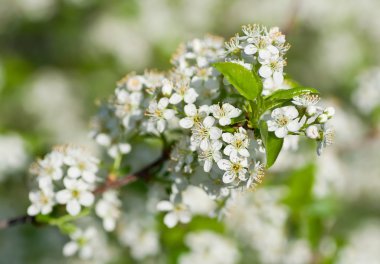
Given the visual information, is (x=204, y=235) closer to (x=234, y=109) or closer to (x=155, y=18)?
(x=234, y=109)

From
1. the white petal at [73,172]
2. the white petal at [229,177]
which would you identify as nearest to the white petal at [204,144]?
the white petal at [229,177]

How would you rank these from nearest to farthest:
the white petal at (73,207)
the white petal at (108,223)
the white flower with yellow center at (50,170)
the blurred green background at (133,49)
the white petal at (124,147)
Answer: the white petal at (73,207), the white flower with yellow center at (50,170), the white petal at (124,147), the white petal at (108,223), the blurred green background at (133,49)

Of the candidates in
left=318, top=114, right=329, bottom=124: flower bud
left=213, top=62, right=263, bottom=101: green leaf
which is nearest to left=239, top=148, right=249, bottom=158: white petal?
left=213, top=62, right=263, bottom=101: green leaf

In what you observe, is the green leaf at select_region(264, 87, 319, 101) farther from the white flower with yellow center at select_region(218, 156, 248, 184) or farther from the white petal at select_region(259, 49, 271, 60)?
the white flower with yellow center at select_region(218, 156, 248, 184)

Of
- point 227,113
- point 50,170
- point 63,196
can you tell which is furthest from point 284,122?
point 50,170

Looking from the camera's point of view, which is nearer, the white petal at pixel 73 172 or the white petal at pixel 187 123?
the white petal at pixel 187 123

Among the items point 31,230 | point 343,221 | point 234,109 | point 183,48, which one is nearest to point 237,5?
point 343,221

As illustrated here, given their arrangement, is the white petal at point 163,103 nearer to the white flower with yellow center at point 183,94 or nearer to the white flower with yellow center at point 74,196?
the white flower with yellow center at point 183,94
